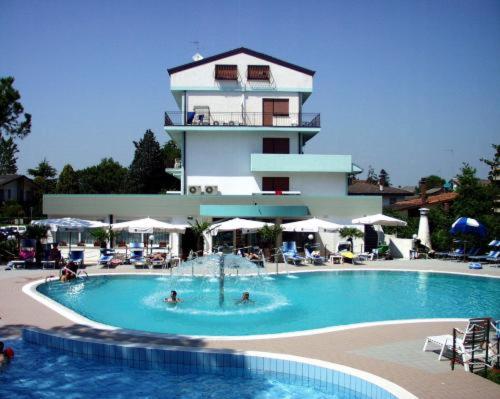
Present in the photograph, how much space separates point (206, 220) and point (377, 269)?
33.9 ft

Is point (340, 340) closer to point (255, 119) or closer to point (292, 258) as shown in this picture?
point (292, 258)

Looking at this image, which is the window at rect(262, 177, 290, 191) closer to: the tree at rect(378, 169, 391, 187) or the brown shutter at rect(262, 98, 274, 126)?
the brown shutter at rect(262, 98, 274, 126)

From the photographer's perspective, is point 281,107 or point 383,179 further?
point 383,179

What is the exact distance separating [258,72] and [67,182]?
135 feet

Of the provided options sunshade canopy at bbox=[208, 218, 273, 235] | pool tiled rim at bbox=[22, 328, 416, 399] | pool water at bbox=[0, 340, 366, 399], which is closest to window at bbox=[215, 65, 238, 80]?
sunshade canopy at bbox=[208, 218, 273, 235]

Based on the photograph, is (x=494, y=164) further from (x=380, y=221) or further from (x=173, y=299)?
(x=173, y=299)

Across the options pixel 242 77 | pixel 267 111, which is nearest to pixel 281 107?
pixel 267 111

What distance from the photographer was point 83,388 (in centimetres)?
891

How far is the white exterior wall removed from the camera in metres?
34.1

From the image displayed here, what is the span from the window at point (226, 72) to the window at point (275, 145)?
5.07 metres

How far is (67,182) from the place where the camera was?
66188 millimetres

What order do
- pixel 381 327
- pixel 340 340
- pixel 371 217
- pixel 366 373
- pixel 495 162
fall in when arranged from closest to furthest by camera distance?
pixel 366 373, pixel 340 340, pixel 381 327, pixel 371 217, pixel 495 162

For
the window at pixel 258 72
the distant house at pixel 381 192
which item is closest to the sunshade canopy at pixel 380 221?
the window at pixel 258 72

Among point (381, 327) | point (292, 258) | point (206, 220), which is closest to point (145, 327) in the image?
point (381, 327)
